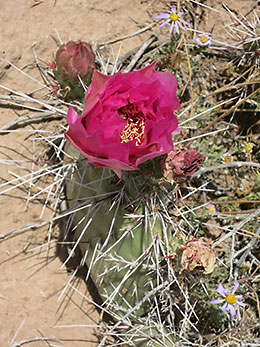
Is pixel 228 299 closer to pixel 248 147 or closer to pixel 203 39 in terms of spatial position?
pixel 248 147

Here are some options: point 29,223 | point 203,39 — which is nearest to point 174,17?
point 203,39

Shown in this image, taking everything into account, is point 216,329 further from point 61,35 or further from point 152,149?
point 61,35

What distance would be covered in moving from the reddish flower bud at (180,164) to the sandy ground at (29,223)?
0.77 m

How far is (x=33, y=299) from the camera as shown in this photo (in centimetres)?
163

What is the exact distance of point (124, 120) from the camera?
92 cm

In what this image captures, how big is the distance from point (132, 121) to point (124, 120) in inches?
3.6

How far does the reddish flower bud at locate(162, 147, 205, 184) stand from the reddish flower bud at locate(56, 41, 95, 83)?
1.28 ft

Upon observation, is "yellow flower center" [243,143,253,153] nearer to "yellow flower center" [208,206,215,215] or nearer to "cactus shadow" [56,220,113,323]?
"yellow flower center" [208,206,215,215]

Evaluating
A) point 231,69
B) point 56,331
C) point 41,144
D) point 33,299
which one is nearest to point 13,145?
point 41,144

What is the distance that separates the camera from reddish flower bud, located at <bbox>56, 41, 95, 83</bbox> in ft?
4.03

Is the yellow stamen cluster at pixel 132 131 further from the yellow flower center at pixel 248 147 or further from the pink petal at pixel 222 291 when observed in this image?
the yellow flower center at pixel 248 147

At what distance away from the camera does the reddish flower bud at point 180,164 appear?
1075mm

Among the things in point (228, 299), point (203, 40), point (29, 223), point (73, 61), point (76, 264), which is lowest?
point (228, 299)

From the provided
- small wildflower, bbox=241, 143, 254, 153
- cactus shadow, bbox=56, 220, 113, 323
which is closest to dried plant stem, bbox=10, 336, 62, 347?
cactus shadow, bbox=56, 220, 113, 323
